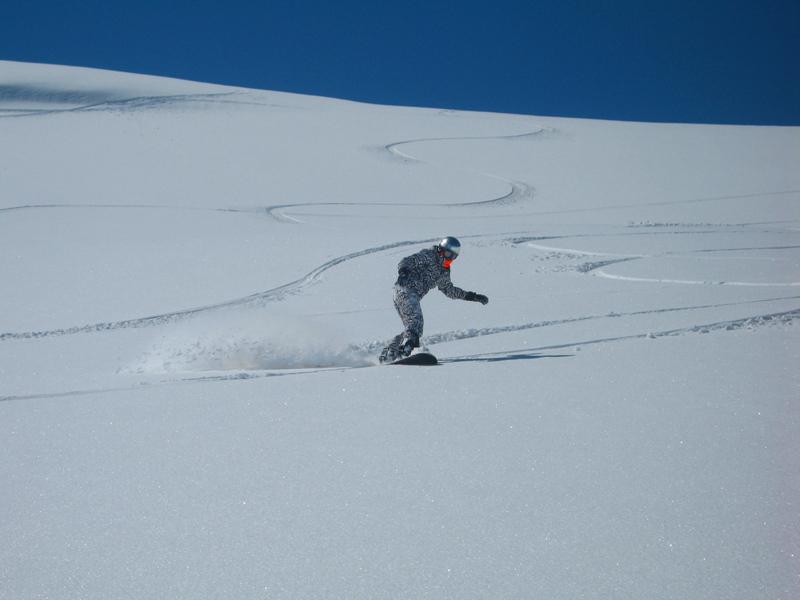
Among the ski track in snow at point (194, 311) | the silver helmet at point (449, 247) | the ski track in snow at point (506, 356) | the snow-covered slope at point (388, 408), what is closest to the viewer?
the snow-covered slope at point (388, 408)

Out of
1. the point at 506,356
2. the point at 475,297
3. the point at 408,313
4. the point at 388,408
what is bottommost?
the point at 388,408

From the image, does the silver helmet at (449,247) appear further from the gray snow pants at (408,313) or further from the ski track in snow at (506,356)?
the ski track in snow at (506,356)

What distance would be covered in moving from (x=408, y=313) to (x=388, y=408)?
78.9 inches

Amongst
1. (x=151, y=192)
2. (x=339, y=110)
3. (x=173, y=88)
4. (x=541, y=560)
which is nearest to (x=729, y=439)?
(x=541, y=560)

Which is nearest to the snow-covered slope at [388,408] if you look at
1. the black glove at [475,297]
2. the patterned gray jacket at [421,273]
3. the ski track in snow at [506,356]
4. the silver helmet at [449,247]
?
the ski track in snow at [506,356]

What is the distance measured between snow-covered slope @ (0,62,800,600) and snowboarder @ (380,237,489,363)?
524 millimetres

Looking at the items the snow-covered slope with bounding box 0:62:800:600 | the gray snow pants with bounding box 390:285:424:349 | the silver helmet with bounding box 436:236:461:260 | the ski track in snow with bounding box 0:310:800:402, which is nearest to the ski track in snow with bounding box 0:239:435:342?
the snow-covered slope with bounding box 0:62:800:600

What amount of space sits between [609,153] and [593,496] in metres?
26.8

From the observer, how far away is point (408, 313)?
7.46 metres

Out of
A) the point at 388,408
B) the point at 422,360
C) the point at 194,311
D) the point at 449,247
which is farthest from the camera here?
the point at 194,311

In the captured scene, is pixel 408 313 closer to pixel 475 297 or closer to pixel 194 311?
pixel 475 297

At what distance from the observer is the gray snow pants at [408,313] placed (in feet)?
24.3

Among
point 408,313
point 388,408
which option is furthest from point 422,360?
point 388,408

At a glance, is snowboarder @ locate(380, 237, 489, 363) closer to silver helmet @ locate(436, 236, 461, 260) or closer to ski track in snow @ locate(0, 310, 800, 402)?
silver helmet @ locate(436, 236, 461, 260)
